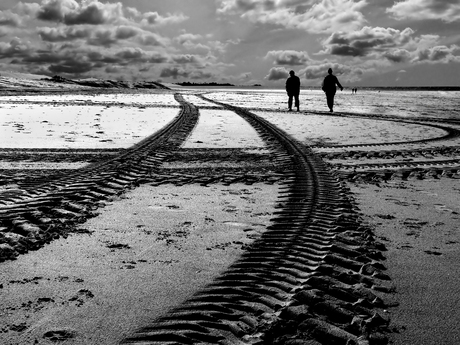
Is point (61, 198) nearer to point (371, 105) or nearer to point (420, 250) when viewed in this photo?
point (420, 250)

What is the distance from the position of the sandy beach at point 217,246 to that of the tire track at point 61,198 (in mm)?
22

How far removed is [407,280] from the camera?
2.76 m

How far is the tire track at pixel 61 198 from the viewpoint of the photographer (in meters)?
3.49

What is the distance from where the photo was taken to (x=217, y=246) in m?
3.39

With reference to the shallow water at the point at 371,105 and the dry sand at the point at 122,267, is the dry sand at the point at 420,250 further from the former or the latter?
the shallow water at the point at 371,105

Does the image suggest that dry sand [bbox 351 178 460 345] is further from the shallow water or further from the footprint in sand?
the shallow water

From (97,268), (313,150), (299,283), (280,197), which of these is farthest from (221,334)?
(313,150)

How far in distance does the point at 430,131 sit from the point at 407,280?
10431 millimetres

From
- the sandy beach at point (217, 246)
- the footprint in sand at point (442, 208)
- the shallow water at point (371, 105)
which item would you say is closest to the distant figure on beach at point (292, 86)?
the shallow water at point (371, 105)

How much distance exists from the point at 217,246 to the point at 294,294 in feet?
3.27

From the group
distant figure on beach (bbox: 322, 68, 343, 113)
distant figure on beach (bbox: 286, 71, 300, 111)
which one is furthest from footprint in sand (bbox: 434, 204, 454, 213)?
distant figure on beach (bbox: 286, 71, 300, 111)

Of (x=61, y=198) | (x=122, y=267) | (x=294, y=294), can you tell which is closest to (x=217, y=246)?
(x=122, y=267)

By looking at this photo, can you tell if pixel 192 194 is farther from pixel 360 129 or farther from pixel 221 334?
pixel 360 129

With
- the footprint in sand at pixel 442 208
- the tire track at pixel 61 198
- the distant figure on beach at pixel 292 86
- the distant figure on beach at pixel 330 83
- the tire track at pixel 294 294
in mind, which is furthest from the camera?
the distant figure on beach at pixel 292 86
